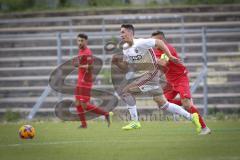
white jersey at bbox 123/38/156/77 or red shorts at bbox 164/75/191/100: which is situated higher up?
white jersey at bbox 123/38/156/77

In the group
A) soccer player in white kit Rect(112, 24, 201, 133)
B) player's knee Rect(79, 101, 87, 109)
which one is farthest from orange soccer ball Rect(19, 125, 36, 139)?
player's knee Rect(79, 101, 87, 109)

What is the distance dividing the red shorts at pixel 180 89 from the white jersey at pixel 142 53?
661mm

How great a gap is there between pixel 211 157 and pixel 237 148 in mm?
1514

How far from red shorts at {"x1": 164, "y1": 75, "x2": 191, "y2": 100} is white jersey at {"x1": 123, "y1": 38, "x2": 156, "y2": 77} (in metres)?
0.66

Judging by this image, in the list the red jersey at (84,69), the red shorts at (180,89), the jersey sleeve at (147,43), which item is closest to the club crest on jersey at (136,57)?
the jersey sleeve at (147,43)

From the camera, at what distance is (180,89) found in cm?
1559

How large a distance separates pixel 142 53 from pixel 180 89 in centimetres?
117

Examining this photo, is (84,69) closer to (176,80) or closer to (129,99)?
(129,99)

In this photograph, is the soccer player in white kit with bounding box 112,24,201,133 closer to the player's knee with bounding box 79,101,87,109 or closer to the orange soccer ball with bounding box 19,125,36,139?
the player's knee with bounding box 79,101,87,109

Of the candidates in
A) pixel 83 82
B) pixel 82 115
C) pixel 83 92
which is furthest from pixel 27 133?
pixel 83 92

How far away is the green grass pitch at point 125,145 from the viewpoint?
11078 mm

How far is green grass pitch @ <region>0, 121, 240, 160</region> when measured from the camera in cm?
1108

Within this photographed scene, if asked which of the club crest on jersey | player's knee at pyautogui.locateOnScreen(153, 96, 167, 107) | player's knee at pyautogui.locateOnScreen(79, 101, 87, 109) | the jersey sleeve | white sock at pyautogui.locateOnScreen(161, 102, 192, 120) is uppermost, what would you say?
the jersey sleeve

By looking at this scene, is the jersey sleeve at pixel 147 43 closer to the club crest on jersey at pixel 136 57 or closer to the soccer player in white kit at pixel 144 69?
the soccer player in white kit at pixel 144 69
